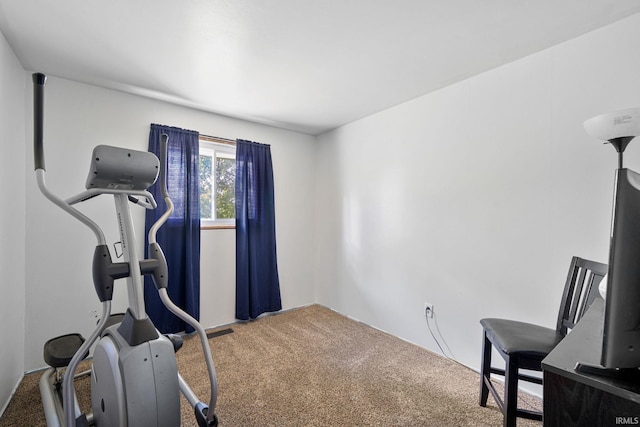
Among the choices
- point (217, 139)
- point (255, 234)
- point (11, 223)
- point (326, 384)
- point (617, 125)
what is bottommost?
point (326, 384)

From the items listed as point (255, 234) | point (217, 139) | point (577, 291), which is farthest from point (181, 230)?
point (577, 291)

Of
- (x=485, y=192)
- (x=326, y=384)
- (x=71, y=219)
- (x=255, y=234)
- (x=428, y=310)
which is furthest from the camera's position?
(x=255, y=234)

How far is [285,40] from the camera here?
180cm

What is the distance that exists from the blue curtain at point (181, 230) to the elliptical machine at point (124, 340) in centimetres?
132

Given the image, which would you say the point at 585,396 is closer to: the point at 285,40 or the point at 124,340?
the point at 124,340

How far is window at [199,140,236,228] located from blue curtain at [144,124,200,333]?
0.70 ft

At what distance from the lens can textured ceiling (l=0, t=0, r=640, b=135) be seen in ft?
4.98

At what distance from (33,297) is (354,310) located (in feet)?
9.44

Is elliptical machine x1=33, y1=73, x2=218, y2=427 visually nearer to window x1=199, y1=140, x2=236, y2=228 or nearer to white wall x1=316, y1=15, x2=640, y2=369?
window x1=199, y1=140, x2=236, y2=228

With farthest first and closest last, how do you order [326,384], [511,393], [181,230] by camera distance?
[181,230] < [326,384] < [511,393]

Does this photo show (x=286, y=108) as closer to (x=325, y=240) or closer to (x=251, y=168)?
(x=251, y=168)

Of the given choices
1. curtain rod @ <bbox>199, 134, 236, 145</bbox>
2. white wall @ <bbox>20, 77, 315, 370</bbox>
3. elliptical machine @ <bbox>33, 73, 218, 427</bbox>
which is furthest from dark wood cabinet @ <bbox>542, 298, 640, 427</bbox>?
curtain rod @ <bbox>199, 134, 236, 145</bbox>

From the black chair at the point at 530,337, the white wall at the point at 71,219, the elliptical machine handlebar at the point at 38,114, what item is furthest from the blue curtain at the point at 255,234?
the black chair at the point at 530,337

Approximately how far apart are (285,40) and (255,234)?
6.91 ft
